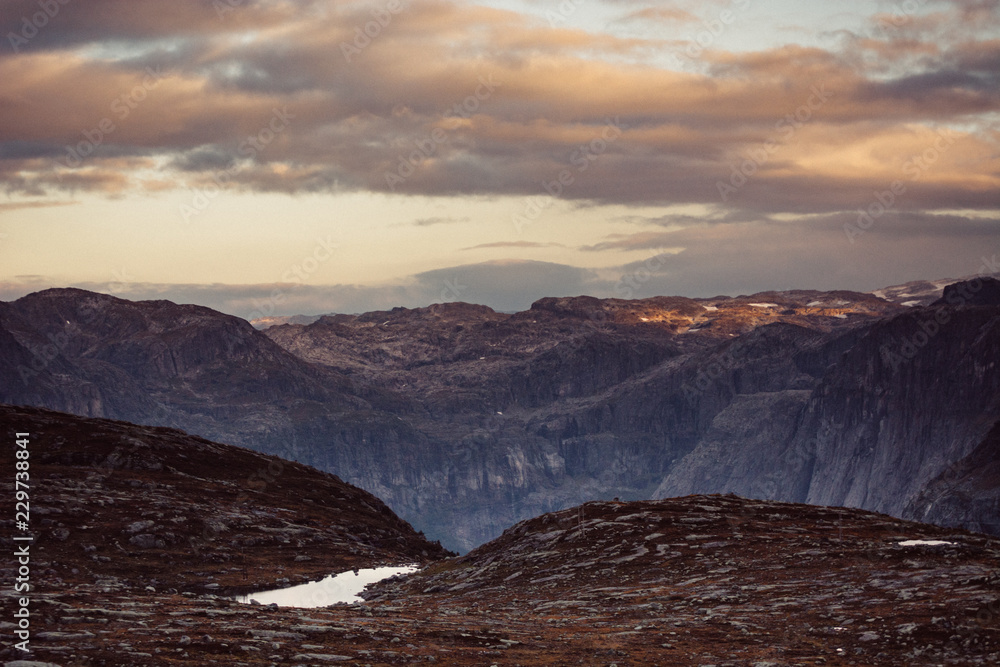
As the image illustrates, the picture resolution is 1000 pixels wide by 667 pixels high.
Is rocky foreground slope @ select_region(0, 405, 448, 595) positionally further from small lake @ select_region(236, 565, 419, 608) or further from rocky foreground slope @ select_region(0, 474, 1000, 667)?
rocky foreground slope @ select_region(0, 474, 1000, 667)

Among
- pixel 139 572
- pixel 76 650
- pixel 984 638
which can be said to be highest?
pixel 76 650

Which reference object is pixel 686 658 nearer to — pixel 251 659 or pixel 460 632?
pixel 460 632

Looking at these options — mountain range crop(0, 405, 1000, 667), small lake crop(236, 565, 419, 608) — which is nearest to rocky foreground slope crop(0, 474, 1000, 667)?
mountain range crop(0, 405, 1000, 667)

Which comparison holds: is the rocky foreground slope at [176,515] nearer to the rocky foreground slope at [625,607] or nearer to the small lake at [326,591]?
the small lake at [326,591]

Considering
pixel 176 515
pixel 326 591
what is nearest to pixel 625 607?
pixel 326 591

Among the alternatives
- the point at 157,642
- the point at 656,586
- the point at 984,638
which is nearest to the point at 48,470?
the point at 656,586
